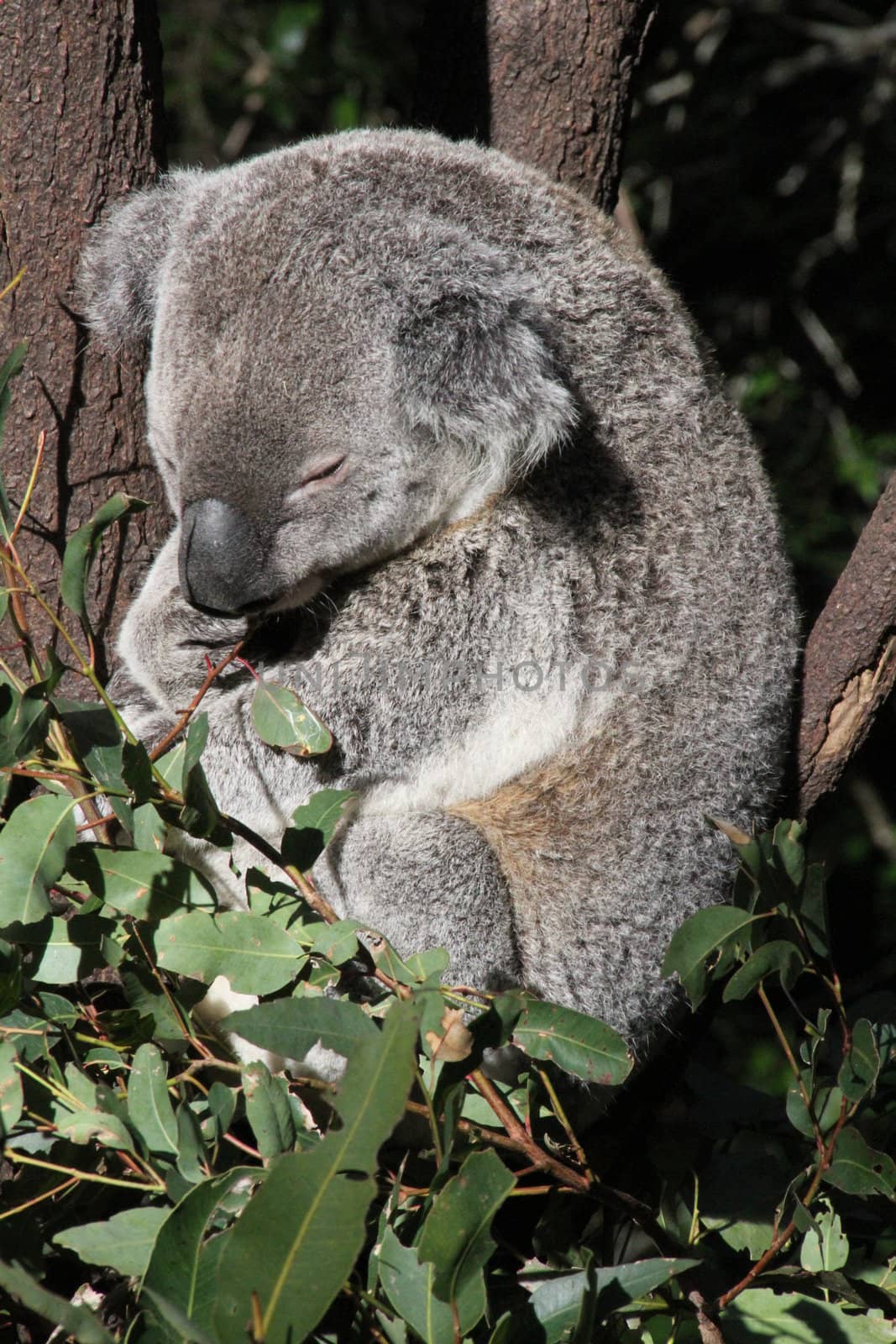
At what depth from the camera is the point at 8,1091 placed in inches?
50.8

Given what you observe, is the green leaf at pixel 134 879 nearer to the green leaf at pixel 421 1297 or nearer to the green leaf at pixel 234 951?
the green leaf at pixel 234 951

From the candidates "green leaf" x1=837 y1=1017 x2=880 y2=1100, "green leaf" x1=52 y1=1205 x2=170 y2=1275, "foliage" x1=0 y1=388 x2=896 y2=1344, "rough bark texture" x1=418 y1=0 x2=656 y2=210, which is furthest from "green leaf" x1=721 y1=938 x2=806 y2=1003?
"rough bark texture" x1=418 y1=0 x2=656 y2=210

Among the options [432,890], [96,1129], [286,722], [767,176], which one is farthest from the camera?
[767,176]

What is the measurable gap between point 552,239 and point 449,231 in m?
0.28

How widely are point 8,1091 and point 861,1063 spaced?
3.58 ft

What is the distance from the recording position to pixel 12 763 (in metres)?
1.40

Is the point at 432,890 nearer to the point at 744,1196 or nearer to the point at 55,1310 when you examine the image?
the point at 744,1196

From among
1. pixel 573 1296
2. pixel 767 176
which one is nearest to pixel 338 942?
pixel 573 1296

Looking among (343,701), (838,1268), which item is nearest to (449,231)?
(343,701)

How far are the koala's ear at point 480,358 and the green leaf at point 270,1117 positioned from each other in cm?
116

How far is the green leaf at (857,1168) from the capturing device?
1.59m

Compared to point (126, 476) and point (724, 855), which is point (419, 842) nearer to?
point (724, 855)

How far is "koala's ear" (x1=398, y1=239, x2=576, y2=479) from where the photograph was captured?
201cm

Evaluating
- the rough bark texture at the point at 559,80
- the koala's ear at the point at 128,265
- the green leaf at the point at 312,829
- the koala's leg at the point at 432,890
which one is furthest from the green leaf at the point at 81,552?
the rough bark texture at the point at 559,80
